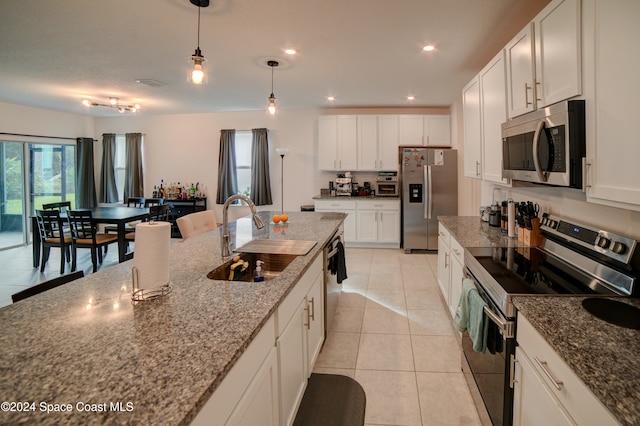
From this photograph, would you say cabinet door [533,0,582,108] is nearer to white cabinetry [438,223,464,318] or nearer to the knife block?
the knife block

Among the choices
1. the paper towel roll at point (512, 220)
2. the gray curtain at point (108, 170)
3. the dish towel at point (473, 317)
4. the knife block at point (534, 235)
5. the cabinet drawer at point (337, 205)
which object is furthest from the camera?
the gray curtain at point (108, 170)

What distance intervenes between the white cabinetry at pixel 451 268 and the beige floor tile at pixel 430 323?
6.7 inches

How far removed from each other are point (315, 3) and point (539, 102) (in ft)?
5.33

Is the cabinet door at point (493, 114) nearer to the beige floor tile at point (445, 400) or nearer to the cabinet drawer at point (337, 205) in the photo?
the beige floor tile at point (445, 400)

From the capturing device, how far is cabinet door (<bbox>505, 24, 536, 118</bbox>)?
6.75 feet

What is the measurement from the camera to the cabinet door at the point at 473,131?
10.3 feet

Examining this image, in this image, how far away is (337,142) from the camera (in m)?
6.28

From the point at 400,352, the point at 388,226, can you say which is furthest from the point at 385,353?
the point at 388,226

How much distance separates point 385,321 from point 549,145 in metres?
2.07

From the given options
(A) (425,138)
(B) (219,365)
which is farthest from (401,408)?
(A) (425,138)

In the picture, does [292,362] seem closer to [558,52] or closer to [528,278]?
[528,278]

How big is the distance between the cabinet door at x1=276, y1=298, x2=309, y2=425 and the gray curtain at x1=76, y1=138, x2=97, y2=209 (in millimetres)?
7213

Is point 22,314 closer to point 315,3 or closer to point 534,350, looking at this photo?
point 534,350

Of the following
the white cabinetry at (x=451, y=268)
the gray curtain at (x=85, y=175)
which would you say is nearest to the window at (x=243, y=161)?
the gray curtain at (x=85, y=175)
